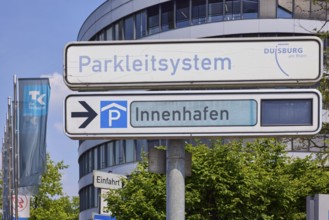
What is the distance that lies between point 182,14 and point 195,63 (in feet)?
128

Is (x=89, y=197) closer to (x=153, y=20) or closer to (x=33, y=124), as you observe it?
(x=153, y=20)

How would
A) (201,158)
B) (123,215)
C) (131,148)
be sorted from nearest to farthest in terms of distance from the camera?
(123,215) → (201,158) → (131,148)

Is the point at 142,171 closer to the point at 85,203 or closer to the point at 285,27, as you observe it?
the point at 285,27

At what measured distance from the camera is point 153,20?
45.6m

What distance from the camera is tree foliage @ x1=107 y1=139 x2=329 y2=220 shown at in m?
21.7

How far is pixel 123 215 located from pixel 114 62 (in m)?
17.4

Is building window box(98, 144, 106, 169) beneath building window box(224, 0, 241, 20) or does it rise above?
beneath

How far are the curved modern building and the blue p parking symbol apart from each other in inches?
1198

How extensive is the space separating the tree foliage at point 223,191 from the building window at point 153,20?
840 inches

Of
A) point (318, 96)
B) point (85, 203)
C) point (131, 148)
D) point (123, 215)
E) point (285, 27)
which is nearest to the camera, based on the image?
point (318, 96)

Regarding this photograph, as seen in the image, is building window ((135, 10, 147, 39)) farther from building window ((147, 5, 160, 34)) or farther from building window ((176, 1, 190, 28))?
building window ((176, 1, 190, 28))

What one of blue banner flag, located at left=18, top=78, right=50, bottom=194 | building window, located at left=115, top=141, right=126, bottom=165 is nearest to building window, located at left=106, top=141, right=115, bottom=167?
building window, located at left=115, top=141, right=126, bottom=165

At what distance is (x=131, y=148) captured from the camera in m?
47.5

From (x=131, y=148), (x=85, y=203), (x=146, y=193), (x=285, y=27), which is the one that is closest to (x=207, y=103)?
(x=146, y=193)
